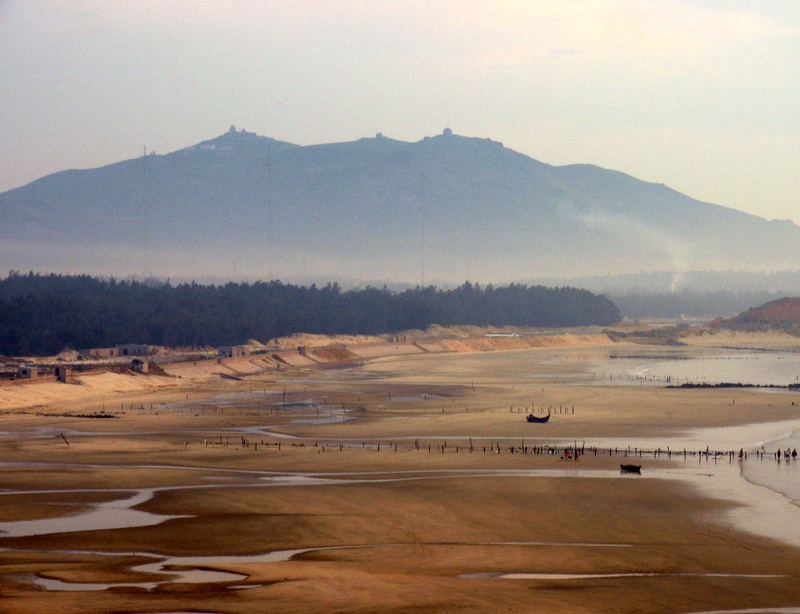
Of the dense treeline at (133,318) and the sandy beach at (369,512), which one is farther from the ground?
the dense treeline at (133,318)

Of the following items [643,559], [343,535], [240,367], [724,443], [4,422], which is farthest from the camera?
[240,367]

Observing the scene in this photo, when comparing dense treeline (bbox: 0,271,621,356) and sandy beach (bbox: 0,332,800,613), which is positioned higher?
dense treeline (bbox: 0,271,621,356)

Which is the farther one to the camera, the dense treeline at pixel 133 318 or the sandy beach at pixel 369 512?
the dense treeline at pixel 133 318

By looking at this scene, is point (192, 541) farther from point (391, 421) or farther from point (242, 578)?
point (391, 421)

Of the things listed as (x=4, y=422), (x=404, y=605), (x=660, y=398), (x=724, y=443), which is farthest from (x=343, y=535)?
(x=660, y=398)

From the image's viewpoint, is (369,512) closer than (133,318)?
Yes

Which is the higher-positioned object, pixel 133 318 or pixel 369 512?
pixel 133 318

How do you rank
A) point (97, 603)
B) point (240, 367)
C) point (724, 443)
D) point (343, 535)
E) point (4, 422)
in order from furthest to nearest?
1. point (240, 367)
2. point (4, 422)
3. point (724, 443)
4. point (343, 535)
5. point (97, 603)

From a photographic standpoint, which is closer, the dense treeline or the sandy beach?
the sandy beach
